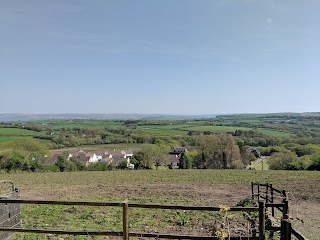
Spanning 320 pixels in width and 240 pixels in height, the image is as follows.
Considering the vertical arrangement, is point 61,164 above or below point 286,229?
below

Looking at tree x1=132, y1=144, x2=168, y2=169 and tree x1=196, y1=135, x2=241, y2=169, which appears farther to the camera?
tree x1=196, y1=135, x2=241, y2=169

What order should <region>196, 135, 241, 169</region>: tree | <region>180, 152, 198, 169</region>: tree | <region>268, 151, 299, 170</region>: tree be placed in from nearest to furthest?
<region>268, 151, 299, 170</region>: tree, <region>180, 152, 198, 169</region>: tree, <region>196, 135, 241, 169</region>: tree

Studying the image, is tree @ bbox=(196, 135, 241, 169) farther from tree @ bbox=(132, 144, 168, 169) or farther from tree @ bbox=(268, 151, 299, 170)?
tree @ bbox=(132, 144, 168, 169)

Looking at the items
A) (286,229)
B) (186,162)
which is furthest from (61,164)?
(286,229)

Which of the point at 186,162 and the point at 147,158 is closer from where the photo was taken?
the point at 186,162

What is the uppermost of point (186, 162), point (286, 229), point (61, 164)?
point (286, 229)

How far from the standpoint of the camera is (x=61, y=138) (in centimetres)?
8475

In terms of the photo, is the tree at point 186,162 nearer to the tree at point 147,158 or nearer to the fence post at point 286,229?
the tree at point 147,158

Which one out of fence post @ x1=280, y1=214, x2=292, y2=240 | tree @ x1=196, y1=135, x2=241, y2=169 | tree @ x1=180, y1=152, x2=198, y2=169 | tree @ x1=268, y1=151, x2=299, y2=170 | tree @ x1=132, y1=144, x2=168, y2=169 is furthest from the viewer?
tree @ x1=196, y1=135, x2=241, y2=169

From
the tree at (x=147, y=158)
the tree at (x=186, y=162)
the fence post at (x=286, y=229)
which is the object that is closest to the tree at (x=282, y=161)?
the tree at (x=186, y=162)

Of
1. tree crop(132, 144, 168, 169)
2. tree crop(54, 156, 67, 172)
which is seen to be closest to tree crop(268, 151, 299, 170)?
tree crop(132, 144, 168, 169)

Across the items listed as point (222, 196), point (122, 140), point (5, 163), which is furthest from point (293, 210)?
point (122, 140)

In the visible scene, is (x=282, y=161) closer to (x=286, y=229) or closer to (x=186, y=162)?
(x=186, y=162)

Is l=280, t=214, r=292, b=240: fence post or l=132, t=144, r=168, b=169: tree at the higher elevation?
l=280, t=214, r=292, b=240: fence post
